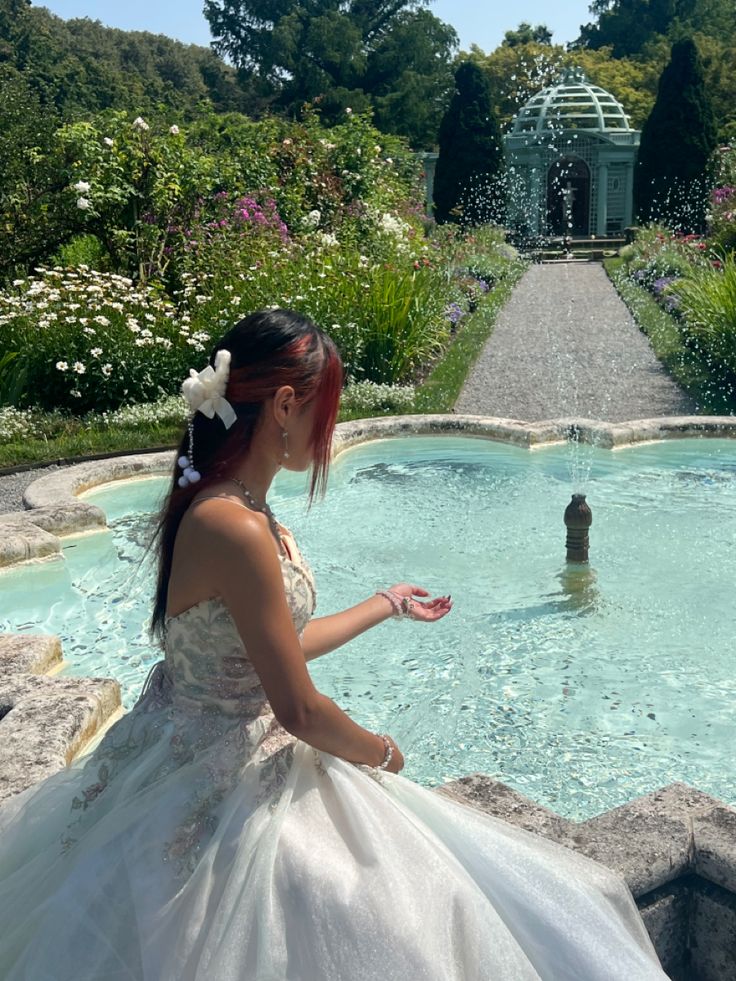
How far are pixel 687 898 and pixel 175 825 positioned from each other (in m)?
1.16

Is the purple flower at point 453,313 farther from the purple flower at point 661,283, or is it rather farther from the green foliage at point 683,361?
the purple flower at point 661,283

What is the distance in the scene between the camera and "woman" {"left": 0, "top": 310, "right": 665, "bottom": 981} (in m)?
1.63

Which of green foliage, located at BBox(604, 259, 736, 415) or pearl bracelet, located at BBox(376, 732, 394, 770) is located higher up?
pearl bracelet, located at BBox(376, 732, 394, 770)

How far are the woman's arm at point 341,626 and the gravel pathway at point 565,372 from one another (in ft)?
15.2

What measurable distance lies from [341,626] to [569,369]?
929 cm

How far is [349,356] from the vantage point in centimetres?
952

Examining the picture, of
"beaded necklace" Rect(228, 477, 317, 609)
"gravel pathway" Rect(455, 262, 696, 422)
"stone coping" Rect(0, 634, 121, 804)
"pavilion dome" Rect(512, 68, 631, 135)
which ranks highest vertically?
"pavilion dome" Rect(512, 68, 631, 135)

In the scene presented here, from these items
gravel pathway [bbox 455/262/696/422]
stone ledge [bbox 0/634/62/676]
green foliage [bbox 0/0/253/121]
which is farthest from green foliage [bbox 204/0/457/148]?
stone ledge [bbox 0/634/62/676]

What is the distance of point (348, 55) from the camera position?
42438mm

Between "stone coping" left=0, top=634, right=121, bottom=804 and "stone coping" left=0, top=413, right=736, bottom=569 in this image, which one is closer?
"stone coping" left=0, top=634, right=121, bottom=804

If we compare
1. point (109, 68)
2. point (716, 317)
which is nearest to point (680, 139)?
point (716, 317)

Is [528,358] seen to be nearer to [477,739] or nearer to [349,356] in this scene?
[349,356]

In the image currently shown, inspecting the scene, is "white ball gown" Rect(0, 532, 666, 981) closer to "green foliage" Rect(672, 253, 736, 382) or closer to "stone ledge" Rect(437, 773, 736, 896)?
"stone ledge" Rect(437, 773, 736, 896)

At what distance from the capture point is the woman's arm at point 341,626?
7.25 ft
